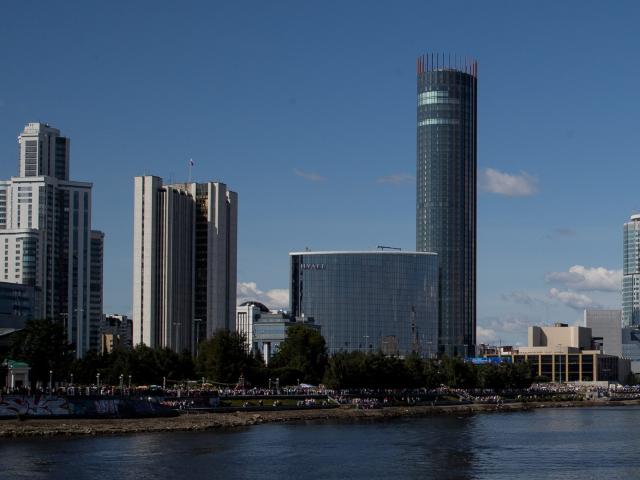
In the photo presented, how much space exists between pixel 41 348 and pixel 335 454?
191 feet

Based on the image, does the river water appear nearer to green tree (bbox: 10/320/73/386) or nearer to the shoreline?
the shoreline

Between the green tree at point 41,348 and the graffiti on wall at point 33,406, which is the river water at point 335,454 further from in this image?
the green tree at point 41,348

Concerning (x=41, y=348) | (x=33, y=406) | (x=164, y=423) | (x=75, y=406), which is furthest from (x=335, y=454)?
(x=41, y=348)

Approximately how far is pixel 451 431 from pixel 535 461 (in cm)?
3703

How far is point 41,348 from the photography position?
160625mm

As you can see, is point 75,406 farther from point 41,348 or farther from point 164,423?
point 41,348

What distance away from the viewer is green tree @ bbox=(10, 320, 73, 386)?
16038 cm

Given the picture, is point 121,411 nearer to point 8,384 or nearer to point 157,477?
A: point 8,384

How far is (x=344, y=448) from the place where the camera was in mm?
124062

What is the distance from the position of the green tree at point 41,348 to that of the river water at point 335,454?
32.0 metres

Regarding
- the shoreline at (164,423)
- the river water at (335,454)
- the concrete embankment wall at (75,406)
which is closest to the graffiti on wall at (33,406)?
the concrete embankment wall at (75,406)

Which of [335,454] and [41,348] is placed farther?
[41,348]

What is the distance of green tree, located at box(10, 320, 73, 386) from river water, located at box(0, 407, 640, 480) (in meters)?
32.0

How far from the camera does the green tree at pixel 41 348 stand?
16038 cm
